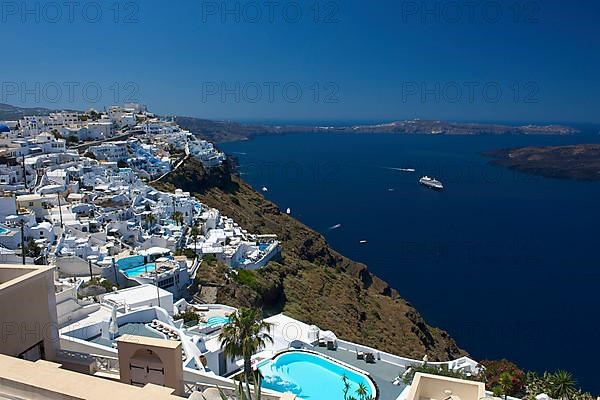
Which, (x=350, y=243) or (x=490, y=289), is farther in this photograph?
(x=350, y=243)

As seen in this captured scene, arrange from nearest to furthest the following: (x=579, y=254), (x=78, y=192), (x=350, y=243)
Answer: (x=78, y=192) → (x=579, y=254) → (x=350, y=243)

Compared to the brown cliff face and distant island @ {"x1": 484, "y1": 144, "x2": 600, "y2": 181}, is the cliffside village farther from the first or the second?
distant island @ {"x1": 484, "y1": 144, "x2": 600, "y2": 181}

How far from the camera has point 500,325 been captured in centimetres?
3838

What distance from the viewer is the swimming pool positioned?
40.9 ft

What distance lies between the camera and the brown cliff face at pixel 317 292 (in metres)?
26.8

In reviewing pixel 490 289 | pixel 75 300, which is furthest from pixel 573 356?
pixel 75 300

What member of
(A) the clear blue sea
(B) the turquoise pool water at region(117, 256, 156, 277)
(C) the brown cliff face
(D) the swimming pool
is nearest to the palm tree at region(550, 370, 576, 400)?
(D) the swimming pool

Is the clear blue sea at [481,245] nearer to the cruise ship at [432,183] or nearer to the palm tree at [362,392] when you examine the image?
the cruise ship at [432,183]

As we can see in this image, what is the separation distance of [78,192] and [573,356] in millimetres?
38275

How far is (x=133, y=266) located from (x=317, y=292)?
42.6 feet

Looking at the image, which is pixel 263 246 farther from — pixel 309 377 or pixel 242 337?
pixel 242 337

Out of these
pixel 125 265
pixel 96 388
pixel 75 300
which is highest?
pixel 96 388

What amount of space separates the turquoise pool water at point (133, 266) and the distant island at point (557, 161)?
101 meters

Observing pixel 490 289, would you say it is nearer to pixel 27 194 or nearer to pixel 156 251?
pixel 156 251
